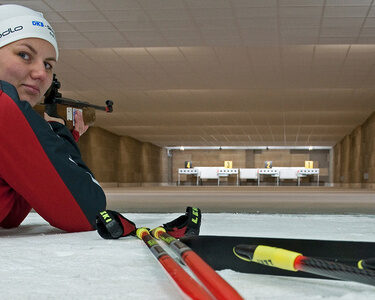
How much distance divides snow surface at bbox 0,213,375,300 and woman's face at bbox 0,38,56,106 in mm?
686

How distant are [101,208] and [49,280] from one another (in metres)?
0.85

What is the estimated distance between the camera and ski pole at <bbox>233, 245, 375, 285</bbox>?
82cm

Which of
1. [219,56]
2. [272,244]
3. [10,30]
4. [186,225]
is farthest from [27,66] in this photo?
[219,56]

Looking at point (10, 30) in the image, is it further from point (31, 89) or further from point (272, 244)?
point (272, 244)

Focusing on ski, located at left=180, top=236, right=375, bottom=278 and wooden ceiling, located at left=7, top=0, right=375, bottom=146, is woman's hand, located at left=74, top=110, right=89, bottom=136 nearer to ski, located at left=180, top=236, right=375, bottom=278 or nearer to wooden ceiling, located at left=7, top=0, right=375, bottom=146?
ski, located at left=180, top=236, right=375, bottom=278

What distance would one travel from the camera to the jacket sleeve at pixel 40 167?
162 cm

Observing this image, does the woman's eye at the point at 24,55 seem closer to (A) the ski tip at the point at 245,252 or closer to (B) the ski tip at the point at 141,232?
(B) the ski tip at the point at 141,232

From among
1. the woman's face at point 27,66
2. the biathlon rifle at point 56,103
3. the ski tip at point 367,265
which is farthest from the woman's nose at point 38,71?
the ski tip at point 367,265

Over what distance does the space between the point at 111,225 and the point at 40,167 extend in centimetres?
39

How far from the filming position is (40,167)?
168 cm

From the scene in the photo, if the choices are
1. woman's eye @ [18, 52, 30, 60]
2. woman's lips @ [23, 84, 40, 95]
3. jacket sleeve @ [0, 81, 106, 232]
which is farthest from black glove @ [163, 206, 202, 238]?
woman's eye @ [18, 52, 30, 60]

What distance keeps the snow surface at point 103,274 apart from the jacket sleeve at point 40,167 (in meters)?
0.15

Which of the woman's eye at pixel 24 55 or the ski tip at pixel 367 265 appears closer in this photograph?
the ski tip at pixel 367 265

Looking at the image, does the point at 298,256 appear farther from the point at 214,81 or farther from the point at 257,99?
the point at 257,99
